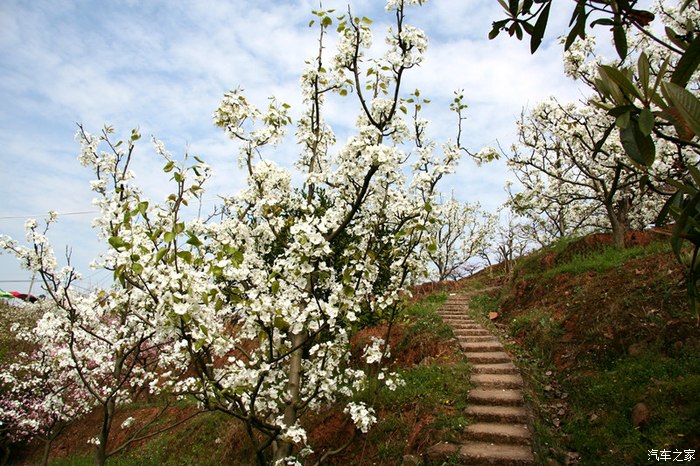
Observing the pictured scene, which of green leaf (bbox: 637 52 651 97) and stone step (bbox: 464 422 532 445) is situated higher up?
green leaf (bbox: 637 52 651 97)

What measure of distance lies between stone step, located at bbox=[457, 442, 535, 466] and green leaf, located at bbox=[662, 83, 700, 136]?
5.04 meters

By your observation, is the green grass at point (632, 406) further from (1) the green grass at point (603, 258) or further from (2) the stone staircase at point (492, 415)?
(1) the green grass at point (603, 258)

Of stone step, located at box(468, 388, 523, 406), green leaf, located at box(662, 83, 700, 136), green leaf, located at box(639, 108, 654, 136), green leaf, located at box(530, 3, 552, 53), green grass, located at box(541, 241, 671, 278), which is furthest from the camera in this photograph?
green grass, located at box(541, 241, 671, 278)

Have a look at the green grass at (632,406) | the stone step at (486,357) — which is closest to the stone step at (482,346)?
the stone step at (486,357)

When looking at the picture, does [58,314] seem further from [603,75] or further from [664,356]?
[664,356]

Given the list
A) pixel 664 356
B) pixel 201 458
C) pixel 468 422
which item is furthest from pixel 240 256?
pixel 201 458

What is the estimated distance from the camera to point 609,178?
12.3 meters

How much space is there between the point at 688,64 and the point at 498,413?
592 centimetres

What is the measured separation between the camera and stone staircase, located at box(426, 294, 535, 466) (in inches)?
223

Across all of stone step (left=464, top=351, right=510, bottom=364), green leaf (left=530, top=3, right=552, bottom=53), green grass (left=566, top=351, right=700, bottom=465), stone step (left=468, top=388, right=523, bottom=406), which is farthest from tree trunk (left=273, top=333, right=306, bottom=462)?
stone step (left=464, top=351, right=510, bottom=364)

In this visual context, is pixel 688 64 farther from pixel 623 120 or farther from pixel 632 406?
pixel 632 406

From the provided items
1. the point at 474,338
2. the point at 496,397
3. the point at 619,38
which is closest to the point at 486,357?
the point at 474,338

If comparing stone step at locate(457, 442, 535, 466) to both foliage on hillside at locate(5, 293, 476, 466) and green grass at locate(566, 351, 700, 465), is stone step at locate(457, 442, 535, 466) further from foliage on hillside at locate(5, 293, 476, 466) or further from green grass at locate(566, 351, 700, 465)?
green grass at locate(566, 351, 700, 465)

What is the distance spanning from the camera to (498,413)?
21.4 ft
